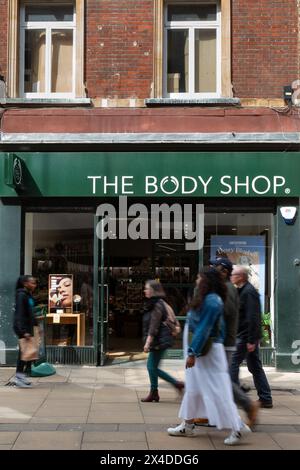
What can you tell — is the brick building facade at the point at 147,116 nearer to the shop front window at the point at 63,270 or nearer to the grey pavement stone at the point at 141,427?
the shop front window at the point at 63,270

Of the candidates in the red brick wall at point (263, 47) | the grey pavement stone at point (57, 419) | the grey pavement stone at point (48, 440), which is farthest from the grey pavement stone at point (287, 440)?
the red brick wall at point (263, 47)

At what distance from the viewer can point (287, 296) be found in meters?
11.1

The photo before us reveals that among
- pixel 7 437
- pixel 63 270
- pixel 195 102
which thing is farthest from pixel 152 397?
pixel 195 102

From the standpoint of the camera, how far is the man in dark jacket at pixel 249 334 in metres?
7.58

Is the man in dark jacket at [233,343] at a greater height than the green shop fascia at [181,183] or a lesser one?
lesser

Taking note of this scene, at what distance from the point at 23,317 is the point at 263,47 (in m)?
6.51

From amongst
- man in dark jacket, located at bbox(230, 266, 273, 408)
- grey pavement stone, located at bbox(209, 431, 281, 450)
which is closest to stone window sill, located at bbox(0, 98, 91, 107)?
man in dark jacket, located at bbox(230, 266, 273, 408)

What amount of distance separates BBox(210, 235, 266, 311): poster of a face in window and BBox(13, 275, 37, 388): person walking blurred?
12.4 ft

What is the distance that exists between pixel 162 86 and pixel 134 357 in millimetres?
5164

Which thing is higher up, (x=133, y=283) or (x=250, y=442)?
(x=133, y=283)

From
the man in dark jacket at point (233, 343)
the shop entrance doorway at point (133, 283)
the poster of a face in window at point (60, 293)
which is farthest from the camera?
the shop entrance doorway at point (133, 283)

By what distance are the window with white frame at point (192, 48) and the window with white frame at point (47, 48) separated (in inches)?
72.8

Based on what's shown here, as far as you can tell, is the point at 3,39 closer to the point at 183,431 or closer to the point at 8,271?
the point at 8,271

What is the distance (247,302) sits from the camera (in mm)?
7703
